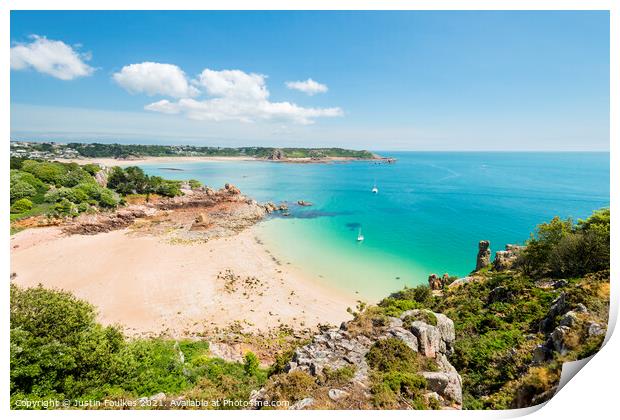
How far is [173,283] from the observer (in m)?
16.6

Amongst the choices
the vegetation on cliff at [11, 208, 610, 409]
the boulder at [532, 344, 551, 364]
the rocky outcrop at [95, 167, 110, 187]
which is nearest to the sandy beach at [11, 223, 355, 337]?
the vegetation on cliff at [11, 208, 610, 409]

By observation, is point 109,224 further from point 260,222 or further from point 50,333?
point 50,333

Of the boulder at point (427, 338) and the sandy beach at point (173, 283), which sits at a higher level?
the boulder at point (427, 338)

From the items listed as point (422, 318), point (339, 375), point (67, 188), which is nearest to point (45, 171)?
point (67, 188)

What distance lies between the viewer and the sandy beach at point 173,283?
44.4 ft

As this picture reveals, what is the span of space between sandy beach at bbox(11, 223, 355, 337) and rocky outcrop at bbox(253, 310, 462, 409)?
21.7 ft

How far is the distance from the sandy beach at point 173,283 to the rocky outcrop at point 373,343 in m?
6.63

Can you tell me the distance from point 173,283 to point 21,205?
10298 mm

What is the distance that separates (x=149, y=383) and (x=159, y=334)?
6.03 metres

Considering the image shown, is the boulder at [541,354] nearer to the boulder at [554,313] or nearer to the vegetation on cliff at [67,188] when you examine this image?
the boulder at [554,313]

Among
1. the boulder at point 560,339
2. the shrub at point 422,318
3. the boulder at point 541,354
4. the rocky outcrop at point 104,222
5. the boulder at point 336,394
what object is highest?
the boulder at point 560,339

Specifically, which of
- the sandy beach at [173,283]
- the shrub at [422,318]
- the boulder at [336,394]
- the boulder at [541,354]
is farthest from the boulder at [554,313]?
the sandy beach at [173,283]
